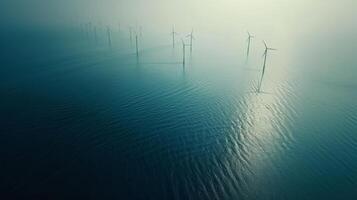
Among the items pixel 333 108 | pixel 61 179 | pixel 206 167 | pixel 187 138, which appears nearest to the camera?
pixel 61 179

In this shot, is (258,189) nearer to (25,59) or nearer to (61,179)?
(61,179)

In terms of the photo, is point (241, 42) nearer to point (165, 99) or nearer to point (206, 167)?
point (165, 99)

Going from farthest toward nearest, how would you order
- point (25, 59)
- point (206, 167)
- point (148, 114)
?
point (25, 59)
point (148, 114)
point (206, 167)

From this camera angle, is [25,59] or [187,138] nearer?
[187,138]

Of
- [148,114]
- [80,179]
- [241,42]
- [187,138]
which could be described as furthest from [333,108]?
[241,42]

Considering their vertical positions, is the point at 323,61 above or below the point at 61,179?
above

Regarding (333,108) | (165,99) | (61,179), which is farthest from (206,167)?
(333,108)
